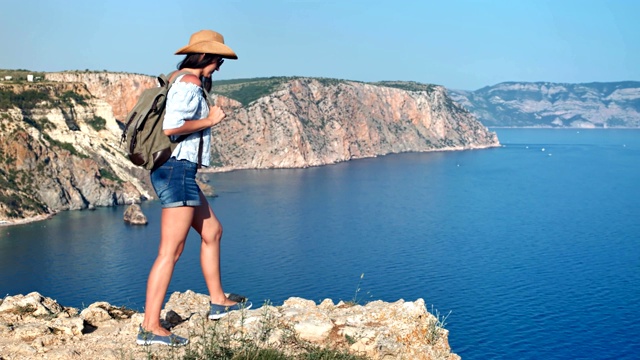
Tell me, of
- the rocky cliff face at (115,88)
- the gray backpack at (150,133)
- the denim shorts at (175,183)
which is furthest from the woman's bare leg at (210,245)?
the rocky cliff face at (115,88)

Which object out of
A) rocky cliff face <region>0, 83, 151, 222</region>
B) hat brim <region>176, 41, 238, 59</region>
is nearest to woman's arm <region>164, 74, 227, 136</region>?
hat brim <region>176, 41, 238, 59</region>

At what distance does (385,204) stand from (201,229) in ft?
334

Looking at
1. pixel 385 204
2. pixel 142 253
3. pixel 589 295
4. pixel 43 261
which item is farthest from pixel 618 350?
pixel 385 204

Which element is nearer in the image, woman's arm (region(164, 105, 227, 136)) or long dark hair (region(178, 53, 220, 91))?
woman's arm (region(164, 105, 227, 136))

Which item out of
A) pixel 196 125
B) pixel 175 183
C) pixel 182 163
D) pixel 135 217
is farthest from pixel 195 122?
pixel 135 217

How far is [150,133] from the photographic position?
297 inches

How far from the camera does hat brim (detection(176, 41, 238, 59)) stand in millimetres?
7732

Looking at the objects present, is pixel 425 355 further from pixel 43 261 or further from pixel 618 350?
pixel 43 261

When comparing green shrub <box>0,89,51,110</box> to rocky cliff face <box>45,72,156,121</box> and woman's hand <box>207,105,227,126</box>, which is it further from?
woman's hand <box>207,105,227,126</box>

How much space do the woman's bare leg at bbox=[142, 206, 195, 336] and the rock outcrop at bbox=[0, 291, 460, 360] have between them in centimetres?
31

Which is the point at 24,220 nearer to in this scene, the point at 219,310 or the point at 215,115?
the point at 219,310

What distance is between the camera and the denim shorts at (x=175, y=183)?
24.9 ft

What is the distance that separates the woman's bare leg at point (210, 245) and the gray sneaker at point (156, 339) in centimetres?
79

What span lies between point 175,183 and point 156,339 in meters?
1.59
